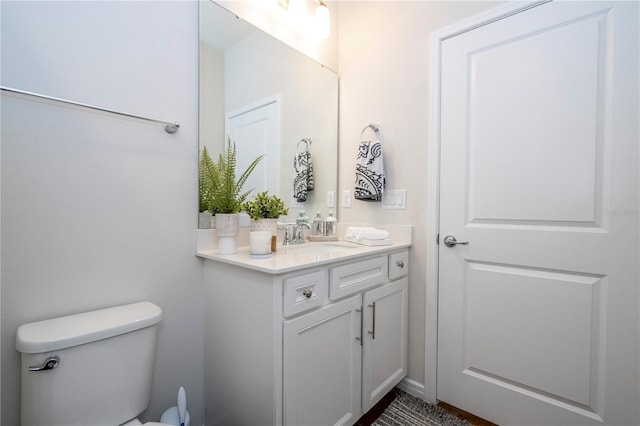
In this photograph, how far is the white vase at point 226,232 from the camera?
49.7 inches

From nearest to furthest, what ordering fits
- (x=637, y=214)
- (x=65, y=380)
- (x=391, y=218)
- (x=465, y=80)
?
(x=65, y=380), (x=637, y=214), (x=465, y=80), (x=391, y=218)

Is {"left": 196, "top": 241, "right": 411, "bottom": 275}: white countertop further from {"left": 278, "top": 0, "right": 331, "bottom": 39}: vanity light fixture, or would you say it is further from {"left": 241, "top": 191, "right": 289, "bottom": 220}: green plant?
{"left": 278, "top": 0, "right": 331, "bottom": 39}: vanity light fixture

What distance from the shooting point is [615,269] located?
118 cm

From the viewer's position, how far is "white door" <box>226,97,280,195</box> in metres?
1.51

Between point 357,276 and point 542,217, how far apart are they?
35.0 inches

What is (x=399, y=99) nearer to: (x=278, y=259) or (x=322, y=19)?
(x=322, y=19)

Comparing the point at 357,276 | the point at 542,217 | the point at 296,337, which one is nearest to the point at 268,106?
the point at 357,276

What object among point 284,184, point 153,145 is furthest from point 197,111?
point 284,184

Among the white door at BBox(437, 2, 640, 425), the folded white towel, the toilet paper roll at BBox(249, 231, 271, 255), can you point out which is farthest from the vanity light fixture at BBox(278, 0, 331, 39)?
the toilet paper roll at BBox(249, 231, 271, 255)

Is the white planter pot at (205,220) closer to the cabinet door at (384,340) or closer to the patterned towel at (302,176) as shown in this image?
the patterned towel at (302,176)

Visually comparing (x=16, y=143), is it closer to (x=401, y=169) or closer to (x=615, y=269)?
(x=401, y=169)

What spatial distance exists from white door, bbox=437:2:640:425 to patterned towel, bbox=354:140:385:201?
35 centimetres

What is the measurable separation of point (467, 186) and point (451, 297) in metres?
0.61

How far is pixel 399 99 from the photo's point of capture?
1.77 m
